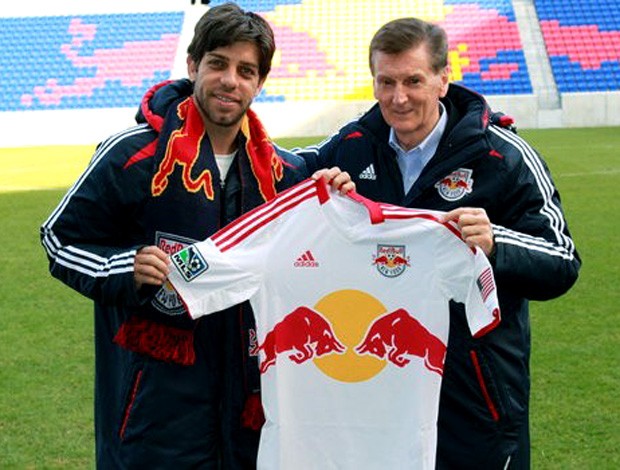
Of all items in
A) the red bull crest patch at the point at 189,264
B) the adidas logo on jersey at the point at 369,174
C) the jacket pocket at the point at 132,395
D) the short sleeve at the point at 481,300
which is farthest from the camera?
the adidas logo on jersey at the point at 369,174

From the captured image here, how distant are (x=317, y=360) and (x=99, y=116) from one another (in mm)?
24424

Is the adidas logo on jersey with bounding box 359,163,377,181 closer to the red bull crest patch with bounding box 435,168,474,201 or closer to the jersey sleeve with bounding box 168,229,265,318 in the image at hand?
the red bull crest patch with bounding box 435,168,474,201

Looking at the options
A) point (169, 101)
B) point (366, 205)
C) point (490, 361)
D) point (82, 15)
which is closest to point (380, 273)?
point (366, 205)

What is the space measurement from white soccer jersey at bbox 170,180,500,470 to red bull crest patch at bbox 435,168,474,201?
0.15m

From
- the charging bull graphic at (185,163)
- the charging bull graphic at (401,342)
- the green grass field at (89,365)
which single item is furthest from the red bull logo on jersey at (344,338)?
the green grass field at (89,365)

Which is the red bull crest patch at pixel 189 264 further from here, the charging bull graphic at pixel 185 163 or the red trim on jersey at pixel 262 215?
the charging bull graphic at pixel 185 163

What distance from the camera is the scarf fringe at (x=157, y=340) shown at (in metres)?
2.93

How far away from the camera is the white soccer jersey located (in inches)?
113

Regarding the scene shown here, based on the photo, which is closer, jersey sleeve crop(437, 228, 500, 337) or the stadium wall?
jersey sleeve crop(437, 228, 500, 337)

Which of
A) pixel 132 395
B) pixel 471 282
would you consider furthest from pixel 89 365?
pixel 471 282

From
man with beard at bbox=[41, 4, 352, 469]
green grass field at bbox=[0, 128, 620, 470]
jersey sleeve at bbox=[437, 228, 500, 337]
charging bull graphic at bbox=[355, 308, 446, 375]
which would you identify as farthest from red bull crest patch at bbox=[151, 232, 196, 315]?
green grass field at bbox=[0, 128, 620, 470]

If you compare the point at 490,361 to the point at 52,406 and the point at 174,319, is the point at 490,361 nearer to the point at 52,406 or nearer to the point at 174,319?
the point at 174,319

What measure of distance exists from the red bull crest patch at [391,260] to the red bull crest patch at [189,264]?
1.59ft

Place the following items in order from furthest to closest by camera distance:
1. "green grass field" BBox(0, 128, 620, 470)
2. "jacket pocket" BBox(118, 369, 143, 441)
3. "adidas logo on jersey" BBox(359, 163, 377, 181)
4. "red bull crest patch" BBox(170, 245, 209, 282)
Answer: "green grass field" BBox(0, 128, 620, 470)
"adidas logo on jersey" BBox(359, 163, 377, 181)
"jacket pocket" BBox(118, 369, 143, 441)
"red bull crest patch" BBox(170, 245, 209, 282)
